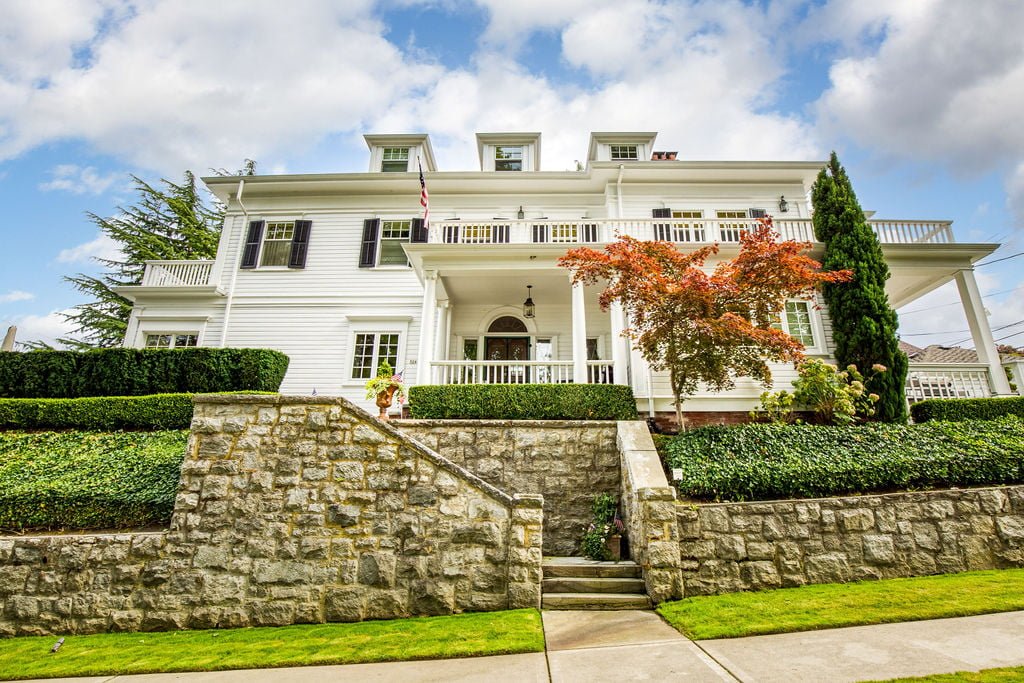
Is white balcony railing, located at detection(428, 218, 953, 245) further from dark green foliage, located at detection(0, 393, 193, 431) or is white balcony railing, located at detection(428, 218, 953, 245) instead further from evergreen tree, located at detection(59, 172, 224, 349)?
evergreen tree, located at detection(59, 172, 224, 349)

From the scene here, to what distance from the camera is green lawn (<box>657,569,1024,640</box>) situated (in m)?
3.50

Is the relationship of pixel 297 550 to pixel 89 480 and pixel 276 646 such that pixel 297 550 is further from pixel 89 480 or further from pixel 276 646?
pixel 89 480

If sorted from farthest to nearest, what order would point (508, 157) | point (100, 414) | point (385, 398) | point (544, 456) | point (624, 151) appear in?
1. point (508, 157)
2. point (624, 151)
3. point (100, 414)
4. point (385, 398)
5. point (544, 456)

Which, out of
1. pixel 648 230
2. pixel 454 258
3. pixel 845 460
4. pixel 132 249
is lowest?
pixel 845 460

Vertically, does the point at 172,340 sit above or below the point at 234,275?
below

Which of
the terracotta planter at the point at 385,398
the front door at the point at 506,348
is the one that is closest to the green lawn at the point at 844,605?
the terracotta planter at the point at 385,398

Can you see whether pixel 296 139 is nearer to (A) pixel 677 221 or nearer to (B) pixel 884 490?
(A) pixel 677 221

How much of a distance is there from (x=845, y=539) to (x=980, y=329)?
9394 mm

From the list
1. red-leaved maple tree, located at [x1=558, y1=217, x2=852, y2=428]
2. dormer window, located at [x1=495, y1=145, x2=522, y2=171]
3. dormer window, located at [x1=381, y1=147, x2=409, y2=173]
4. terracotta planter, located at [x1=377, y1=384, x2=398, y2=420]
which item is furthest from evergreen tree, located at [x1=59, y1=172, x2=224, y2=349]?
red-leaved maple tree, located at [x1=558, y1=217, x2=852, y2=428]

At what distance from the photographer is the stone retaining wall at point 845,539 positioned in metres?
4.59

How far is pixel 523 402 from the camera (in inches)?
312

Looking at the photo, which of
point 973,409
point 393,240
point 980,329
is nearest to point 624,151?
point 393,240

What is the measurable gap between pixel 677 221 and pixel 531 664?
31.8 ft

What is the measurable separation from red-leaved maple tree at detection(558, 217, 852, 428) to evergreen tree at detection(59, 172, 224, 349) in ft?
65.1
